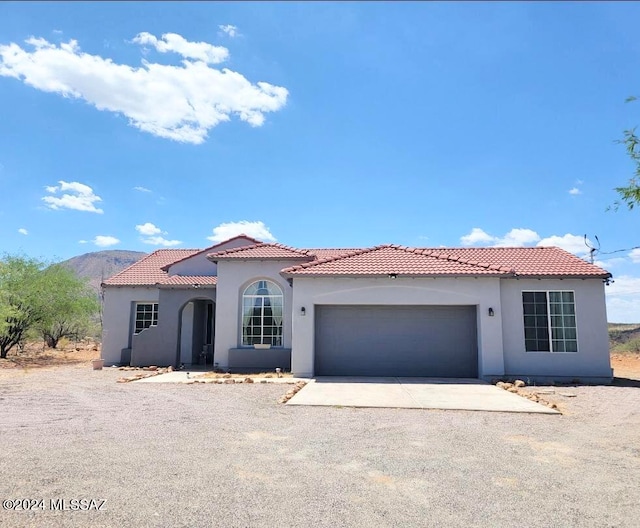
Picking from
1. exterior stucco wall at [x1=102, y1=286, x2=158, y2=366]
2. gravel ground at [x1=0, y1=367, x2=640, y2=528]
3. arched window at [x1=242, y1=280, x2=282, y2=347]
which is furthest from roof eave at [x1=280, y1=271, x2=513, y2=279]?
exterior stucco wall at [x1=102, y1=286, x2=158, y2=366]

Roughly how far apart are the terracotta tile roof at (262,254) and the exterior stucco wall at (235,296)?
0.24m

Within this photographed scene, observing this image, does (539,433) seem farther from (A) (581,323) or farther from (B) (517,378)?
(A) (581,323)

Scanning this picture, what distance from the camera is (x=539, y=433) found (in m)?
8.26

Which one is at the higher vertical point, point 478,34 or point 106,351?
point 478,34

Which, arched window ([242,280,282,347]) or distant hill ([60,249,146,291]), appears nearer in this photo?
arched window ([242,280,282,347])

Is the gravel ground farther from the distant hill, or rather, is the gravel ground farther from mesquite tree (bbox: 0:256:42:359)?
the distant hill

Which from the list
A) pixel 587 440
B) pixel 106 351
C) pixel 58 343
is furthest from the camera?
pixel 58 343

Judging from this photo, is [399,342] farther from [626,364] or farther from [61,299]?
[61,299]

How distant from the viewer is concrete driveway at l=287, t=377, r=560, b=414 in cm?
1068

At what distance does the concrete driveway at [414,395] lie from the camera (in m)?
10.7

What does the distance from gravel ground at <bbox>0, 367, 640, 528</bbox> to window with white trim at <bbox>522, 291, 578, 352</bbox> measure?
4.90 meters

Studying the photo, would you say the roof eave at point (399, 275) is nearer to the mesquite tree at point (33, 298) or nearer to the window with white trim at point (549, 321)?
the window with white trim at point (549, 321)

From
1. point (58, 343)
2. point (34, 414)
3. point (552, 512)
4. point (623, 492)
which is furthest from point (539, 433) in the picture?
point (58, 343)

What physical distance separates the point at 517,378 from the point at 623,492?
1046 cm
